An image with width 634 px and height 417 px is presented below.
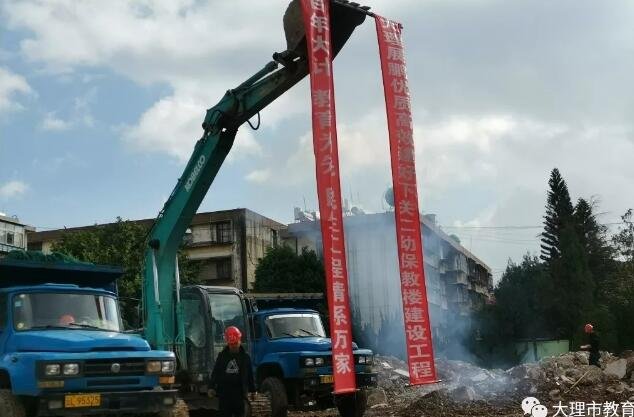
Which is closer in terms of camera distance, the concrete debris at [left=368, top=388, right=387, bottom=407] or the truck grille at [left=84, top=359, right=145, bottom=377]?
the truck grille at [left=84, top=359, right=145, bottom=377]

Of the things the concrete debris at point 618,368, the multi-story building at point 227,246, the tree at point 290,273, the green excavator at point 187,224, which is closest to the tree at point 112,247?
the tree at point 290,273

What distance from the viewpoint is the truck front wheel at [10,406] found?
10.6 metres

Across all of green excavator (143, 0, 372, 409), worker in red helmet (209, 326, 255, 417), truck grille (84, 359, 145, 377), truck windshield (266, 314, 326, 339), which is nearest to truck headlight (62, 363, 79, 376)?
truck grille (84, 359, 145, 377)

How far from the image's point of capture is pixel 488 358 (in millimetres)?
50594

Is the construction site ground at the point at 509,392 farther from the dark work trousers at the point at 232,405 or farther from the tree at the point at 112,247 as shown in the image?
the tree at the point at 112,247

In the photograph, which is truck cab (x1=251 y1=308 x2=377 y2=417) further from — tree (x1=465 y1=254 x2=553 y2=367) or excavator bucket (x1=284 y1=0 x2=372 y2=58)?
tree (x1=465 y1=254 x2=553 y2=367)

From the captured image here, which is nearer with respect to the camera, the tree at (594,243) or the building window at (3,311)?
the building window at (3,311)

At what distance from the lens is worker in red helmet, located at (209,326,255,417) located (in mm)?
11367

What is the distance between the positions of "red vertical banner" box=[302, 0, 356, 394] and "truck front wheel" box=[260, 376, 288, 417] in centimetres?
286

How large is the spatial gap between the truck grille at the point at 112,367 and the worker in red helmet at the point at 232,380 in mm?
1043

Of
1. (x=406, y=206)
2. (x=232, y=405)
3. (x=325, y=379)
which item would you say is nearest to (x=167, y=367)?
(x=232, y=405)

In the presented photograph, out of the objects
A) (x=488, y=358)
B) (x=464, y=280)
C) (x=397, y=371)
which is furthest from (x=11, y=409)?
(x=464, y=280)

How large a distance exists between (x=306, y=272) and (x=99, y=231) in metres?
11.9

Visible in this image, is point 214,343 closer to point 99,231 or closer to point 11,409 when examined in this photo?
point 11,409
